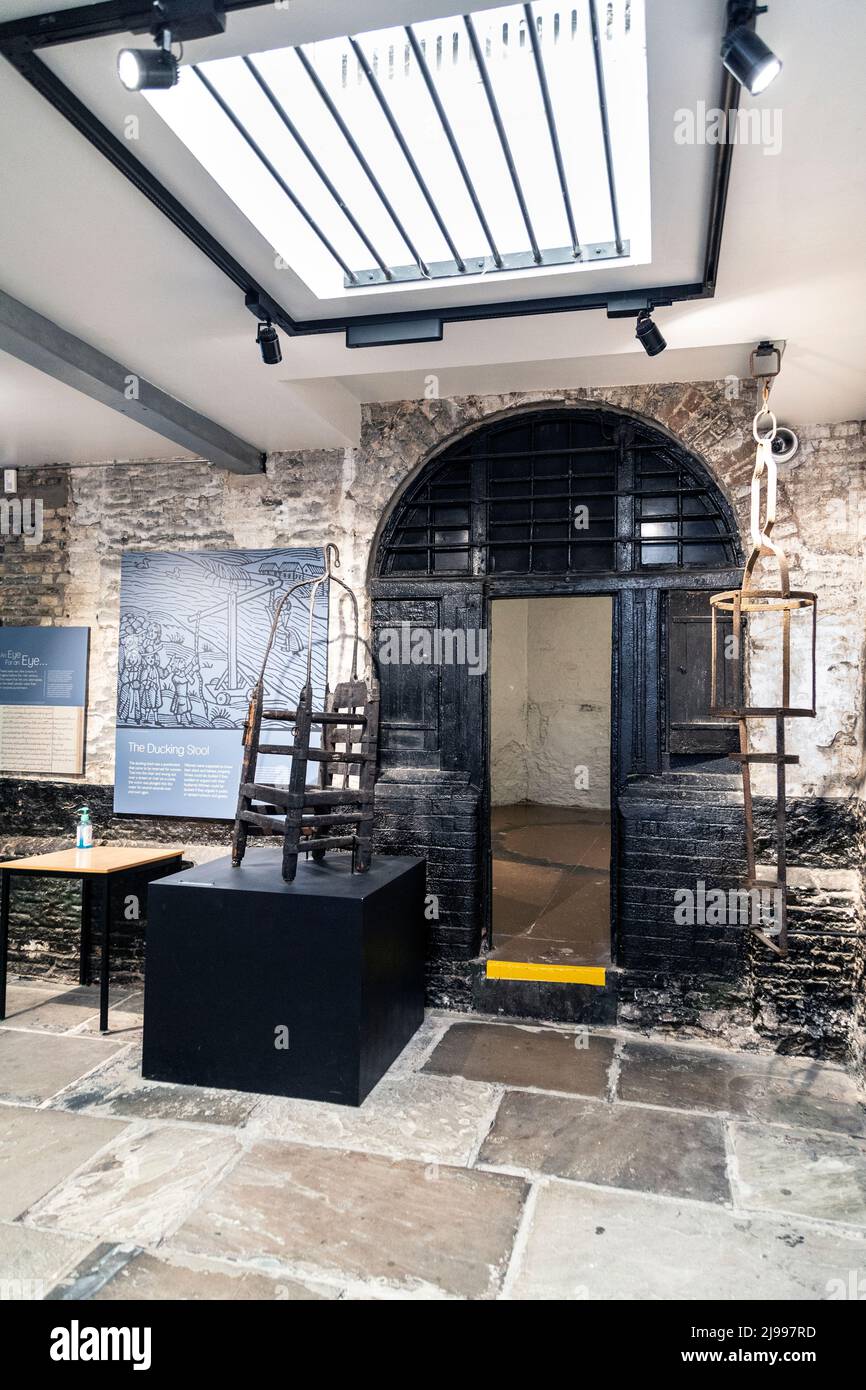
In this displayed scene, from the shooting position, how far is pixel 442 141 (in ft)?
8.00

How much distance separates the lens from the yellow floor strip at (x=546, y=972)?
4.33 metres

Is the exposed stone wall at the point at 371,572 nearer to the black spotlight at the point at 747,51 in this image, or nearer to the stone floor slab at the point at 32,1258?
the stone floor slab at the point at 32,1258

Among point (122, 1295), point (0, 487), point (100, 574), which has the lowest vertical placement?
point (122, 1295)

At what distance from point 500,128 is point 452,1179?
3.33 m

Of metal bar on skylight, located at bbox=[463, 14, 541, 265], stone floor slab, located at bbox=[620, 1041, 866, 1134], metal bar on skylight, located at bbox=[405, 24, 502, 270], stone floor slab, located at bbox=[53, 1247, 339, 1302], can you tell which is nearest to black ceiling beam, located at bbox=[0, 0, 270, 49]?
metal bar on skylight, located at bbox=[405, 24, 502, 270]

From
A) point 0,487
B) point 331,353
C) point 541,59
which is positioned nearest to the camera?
point 541,59

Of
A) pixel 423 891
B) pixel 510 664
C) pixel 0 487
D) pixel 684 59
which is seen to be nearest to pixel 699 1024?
pixel 423 891

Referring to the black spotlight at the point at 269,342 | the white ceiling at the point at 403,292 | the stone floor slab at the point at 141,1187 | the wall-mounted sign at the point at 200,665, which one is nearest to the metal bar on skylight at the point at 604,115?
the white ceiling at the point at 403,292

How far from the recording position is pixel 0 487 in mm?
5508

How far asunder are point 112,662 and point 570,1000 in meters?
3.38

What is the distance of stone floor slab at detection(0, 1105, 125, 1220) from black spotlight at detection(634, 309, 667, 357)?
144 inches

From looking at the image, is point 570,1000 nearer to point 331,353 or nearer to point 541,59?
point 331,353

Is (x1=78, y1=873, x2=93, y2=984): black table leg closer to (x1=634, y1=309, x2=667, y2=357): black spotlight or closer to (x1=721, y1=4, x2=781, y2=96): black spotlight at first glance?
(x1=634, y1=309, x2=667, y2=357): black spotlight

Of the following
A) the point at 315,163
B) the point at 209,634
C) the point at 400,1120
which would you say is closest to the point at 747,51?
the point at 315,163
